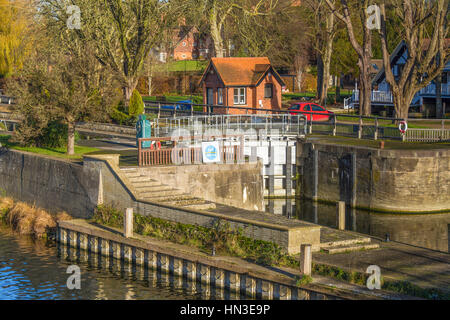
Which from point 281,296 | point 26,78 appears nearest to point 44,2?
point 26,78

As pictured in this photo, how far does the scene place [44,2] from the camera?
192 feet

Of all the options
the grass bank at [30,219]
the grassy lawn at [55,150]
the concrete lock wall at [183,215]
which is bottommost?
the grass bank at [30,219]

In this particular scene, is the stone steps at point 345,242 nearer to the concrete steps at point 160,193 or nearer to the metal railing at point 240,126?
the concrete steps at point 160,193

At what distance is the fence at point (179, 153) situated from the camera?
3606 cm

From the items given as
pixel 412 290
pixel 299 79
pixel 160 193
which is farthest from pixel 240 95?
pixel 299 79

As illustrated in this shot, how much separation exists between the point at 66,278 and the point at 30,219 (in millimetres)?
8677

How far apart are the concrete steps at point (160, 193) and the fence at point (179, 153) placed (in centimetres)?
96

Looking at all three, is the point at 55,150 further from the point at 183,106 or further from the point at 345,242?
the point at 183,106

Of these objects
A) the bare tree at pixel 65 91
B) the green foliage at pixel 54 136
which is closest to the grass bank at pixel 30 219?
the bare tree at pixel 65 91

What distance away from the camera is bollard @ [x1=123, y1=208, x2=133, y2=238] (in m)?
30.5

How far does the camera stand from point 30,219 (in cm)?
3719

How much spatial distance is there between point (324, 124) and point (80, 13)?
19324 millimetres

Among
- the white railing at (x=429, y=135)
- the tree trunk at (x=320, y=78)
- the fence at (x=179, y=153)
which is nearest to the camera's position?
the fence at (x=179, y=153)

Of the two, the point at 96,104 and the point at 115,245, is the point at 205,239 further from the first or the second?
the point at 96,104
